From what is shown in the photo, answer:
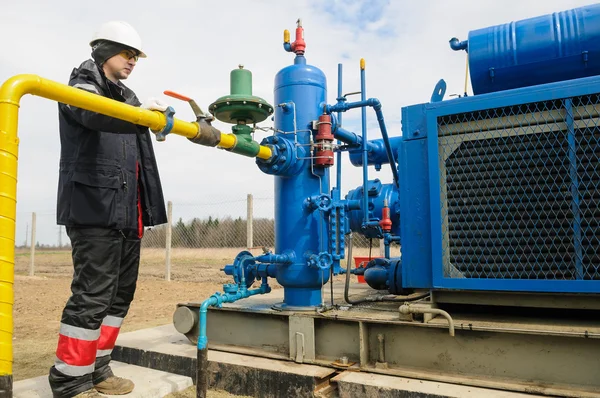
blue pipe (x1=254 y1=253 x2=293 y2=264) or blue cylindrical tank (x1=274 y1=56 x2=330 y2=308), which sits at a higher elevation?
blue cylindrical tank (x1=274 y1=56 x2=330 y2=308)

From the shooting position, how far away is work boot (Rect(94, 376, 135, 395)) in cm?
281

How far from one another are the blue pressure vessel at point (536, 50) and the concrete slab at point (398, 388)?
6.02ft

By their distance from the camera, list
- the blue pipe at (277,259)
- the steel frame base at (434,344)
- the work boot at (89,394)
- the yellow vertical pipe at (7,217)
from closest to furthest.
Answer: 1. the yellow vertical pipe at (7,217)
2. the steel frame base at (434,344)
3. the work boot at (89,394)
4. the blue pipe at (277,259)

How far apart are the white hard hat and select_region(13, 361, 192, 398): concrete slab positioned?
2.06m

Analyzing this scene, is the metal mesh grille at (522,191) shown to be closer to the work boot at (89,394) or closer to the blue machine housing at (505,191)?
the blue machine housing at (505,191)

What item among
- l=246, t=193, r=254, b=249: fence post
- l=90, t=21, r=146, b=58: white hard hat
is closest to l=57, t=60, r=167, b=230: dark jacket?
l=90, t=21, r=146, b=58: white hard hat

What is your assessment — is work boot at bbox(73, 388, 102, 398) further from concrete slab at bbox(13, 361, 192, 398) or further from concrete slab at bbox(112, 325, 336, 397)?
concrete slab at bbox(112, 325, 336, 397)

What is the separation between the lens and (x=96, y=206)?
2623 millimetres

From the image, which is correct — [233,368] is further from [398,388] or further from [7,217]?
[7,217]

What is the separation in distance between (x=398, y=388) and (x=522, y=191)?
1315 millimetres

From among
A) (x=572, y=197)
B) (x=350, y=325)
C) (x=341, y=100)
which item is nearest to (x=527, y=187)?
(x=572, y=197)

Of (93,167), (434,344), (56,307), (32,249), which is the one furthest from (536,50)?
(32,249)

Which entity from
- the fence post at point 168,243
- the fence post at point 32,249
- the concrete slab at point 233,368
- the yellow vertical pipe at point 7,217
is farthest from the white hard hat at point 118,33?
the fence post at point 32,249

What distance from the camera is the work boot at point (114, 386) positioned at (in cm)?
281
